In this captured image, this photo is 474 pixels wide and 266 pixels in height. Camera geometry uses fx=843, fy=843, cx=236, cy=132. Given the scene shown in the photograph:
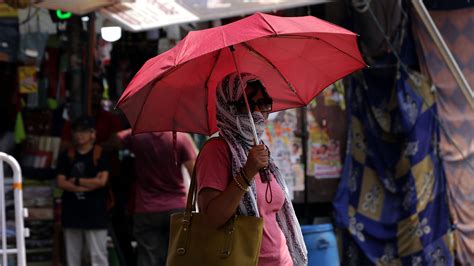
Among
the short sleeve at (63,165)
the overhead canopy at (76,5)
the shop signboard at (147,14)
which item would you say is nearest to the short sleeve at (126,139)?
the short sleeve at (63,165)

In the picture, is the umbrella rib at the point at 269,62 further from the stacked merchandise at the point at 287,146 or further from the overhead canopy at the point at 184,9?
the stacked merchandise at the point at 287,146

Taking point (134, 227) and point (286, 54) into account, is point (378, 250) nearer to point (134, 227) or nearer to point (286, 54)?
point (134, 227)

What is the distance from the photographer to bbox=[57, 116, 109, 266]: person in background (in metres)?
8.04

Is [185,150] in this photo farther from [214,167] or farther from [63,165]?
[214,167]

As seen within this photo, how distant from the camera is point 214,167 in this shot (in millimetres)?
3672

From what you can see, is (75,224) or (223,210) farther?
(75,224)

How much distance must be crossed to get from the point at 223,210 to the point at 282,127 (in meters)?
5.26

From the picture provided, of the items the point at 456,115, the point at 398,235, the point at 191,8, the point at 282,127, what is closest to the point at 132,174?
the point at 282,127

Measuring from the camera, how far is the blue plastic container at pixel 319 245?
713cm

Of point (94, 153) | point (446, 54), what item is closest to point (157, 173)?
point (94, 153)

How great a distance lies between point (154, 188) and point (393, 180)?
2.55m

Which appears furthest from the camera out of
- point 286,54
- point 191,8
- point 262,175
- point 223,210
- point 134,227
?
point 134,227

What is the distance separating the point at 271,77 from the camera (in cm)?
465

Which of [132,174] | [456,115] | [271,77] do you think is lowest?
[132,174]
